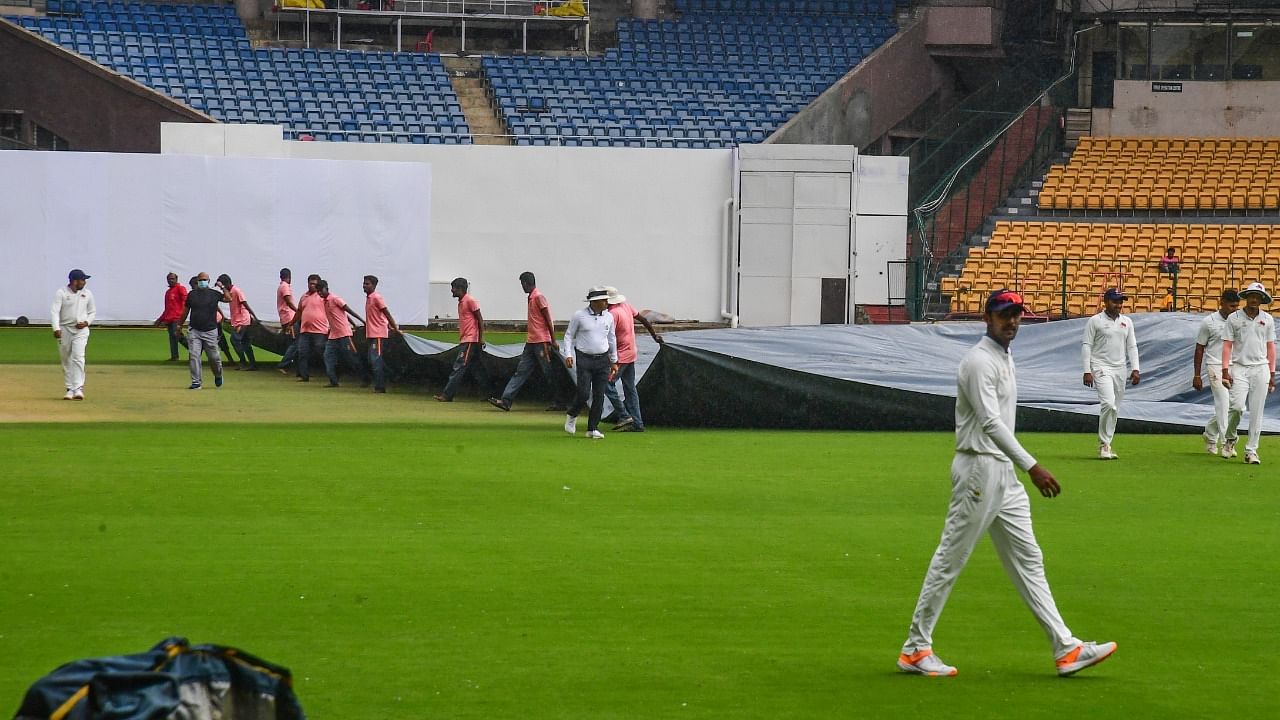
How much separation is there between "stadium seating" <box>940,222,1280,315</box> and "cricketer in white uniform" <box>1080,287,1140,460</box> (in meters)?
17.8

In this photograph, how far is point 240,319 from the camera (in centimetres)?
2792

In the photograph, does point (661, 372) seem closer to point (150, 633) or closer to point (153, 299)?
point (150, 633)

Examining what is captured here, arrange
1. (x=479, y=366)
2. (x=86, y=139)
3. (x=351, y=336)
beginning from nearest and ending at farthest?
(x=479, y=366)
(x=351, y=336)
(x=86, y=139)

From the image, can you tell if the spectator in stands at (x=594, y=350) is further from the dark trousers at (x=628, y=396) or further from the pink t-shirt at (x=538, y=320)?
the pink t-shirt at (x=538, y=320)

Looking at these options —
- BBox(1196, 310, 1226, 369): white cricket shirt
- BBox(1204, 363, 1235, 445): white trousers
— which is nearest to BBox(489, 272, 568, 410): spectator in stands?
BBox(1196, 310, 1226, 369): white cricket shirt

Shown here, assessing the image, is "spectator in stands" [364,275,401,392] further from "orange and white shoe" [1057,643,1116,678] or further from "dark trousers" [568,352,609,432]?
"orange and white shoe" [1057,643,1116,678]

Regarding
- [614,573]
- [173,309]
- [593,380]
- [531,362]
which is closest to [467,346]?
[531,362]

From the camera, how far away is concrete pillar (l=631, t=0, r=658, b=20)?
4941 centimetres

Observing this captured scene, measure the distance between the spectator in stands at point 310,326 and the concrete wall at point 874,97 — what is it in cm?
2020

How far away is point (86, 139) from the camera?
136 ft

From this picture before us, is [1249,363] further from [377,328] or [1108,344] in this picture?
[377,328]

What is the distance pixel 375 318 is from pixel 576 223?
16.2 meters

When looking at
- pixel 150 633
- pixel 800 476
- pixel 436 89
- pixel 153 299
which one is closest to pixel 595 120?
pixel 436 89

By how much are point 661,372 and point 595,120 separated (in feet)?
82.1
